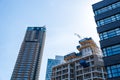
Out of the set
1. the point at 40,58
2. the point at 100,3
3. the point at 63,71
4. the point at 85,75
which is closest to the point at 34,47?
the point at 40,58

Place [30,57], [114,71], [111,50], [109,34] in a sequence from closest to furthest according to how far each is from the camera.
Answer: [114,71], [111,50], [109,34], [30,57]

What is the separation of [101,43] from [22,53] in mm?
141182

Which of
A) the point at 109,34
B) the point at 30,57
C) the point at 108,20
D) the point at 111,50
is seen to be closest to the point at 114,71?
the point at 111,50

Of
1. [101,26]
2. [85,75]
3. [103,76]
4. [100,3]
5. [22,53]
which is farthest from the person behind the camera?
[22,53]

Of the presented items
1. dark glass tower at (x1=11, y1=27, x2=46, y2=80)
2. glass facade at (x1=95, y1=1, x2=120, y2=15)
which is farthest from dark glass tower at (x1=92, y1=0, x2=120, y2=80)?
dark glass tower at (x1=11, y1=27, x2=46, y2=80)

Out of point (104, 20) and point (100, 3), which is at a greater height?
point (100, 3)

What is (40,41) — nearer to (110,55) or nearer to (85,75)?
(85,75)

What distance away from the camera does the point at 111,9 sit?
43.5 metres

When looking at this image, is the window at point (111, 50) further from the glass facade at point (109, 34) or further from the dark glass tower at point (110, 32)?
the glass facade at point (109, 34)

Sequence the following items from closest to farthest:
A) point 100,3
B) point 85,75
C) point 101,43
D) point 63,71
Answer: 1. point 101,43
2. point 100,3
3. point 85,75
4. point 63,71

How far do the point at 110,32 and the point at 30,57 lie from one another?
450ft

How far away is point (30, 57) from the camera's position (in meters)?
168

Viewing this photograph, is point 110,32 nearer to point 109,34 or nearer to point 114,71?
point 109,34

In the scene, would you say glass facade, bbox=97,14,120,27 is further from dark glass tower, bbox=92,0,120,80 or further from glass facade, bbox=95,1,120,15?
glass facade, bbox=95,1,120,15
